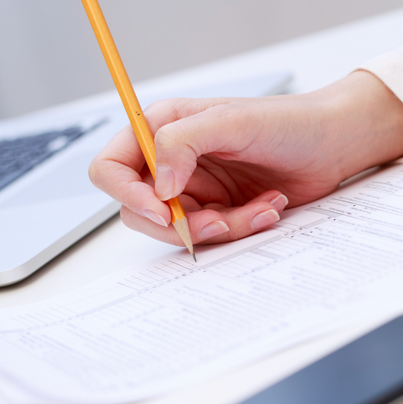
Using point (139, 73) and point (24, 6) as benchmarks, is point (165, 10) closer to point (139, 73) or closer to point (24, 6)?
point (139, 73)

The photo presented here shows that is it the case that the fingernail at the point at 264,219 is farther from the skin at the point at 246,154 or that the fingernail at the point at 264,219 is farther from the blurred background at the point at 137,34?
the blurred background at the point at 137,34

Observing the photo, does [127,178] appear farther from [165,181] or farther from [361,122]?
[361,122]

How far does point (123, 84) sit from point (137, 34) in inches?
91.2

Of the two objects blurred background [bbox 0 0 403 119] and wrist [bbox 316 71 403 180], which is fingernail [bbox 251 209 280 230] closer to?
wrist [bbox 316 71 403 180]

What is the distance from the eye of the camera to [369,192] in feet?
1.34

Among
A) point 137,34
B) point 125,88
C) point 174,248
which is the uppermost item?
point 137,34

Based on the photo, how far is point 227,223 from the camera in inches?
15.8

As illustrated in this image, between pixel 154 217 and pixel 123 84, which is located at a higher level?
pixel 123 84

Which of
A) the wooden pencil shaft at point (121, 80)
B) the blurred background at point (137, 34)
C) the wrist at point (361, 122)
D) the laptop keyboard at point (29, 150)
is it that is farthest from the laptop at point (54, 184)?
the blurred background at point (137, 34)

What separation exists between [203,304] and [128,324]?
0.05 m

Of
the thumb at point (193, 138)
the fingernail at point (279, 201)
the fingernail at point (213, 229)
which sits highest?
the thumb at point (193, 138)

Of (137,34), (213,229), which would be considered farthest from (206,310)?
(137,34)

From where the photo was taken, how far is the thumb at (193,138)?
0.37 metres

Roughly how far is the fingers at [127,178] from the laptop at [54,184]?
64 millimetres
